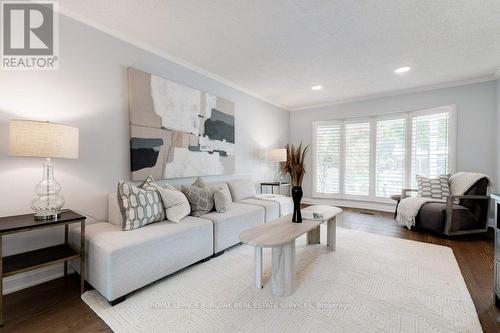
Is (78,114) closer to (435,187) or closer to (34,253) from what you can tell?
(34,253)

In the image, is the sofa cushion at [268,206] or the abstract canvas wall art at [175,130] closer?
the abstract canvas wall art at [175,130]

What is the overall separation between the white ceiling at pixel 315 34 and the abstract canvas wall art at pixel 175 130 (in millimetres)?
483

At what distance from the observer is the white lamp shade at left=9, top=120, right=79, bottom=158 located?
1.65 metres

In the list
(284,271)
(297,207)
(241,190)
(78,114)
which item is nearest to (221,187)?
(241,190)

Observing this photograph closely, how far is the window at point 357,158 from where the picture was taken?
5.03 metres

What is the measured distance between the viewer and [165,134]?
2939 mm

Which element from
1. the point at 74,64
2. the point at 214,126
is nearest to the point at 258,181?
the point at 214,126

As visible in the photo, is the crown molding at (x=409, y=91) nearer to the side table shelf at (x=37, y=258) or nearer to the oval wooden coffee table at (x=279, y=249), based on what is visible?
the oval wooden coffee table at (x=279, y=249)

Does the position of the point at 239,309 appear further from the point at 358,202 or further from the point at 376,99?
the point at 376,99

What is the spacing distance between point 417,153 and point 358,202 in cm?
155

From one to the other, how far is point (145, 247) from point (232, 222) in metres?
1.11

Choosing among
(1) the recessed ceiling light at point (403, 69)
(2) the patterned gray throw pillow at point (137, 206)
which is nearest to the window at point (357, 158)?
(1) the recessed ceiling light at point (403, 69)

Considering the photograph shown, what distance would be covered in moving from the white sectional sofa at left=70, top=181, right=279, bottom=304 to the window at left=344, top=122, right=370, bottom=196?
344 centimetres

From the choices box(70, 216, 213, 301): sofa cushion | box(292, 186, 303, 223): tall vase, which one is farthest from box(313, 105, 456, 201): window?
box(70, 216, 213, 301): sofa cushion
